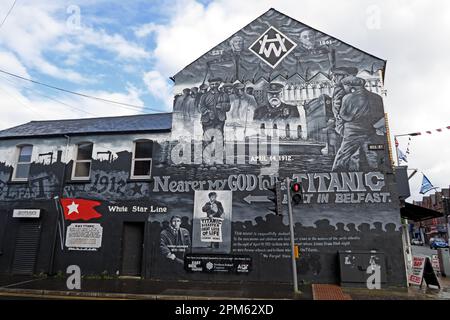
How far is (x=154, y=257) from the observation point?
45.0 ft

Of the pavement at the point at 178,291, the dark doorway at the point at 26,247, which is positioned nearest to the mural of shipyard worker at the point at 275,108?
the pavement at the point at 178,291

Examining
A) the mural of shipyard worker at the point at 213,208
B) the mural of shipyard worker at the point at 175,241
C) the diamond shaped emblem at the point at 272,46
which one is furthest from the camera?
the diamond shaped emblem at the point at 272,46

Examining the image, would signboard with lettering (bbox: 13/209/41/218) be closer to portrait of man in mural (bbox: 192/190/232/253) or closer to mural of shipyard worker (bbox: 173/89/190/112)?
portrait of man in mural (bbox: 192/190/232/253)

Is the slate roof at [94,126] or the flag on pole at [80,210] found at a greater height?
the slate roof at [94,126]

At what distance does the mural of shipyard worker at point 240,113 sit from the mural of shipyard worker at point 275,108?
371 mm

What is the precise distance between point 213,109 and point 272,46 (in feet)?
13.5

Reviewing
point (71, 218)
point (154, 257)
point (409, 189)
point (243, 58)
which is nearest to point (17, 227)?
point (71, 218)

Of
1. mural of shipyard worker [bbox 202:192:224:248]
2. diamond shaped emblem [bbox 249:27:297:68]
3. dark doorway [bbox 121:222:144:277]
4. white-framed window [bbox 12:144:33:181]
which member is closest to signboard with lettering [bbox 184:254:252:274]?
mural of shipyard worker [bbox 202:192:224:248]

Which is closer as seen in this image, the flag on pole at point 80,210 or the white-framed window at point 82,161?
the flag on pole at point 80,210

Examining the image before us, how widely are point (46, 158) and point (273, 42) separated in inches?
493

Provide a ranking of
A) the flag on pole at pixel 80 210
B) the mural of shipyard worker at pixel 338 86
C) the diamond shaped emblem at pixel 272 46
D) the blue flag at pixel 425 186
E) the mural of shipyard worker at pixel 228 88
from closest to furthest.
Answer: the mural of shipyard worker at pixel 338 86 → the flag on pole at pixel 80 210 → the diamond shaped emblem at pixel 272 46 → the mural of shipyard worker at pixel 228 88 → the blue flag at pixel 425 186

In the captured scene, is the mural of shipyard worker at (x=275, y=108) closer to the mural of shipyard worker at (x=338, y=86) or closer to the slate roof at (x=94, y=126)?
the mural of shipyard worker at (x=338, y=86)

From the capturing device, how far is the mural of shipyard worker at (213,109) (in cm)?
1471

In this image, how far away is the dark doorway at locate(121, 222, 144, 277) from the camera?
45.6 ft
